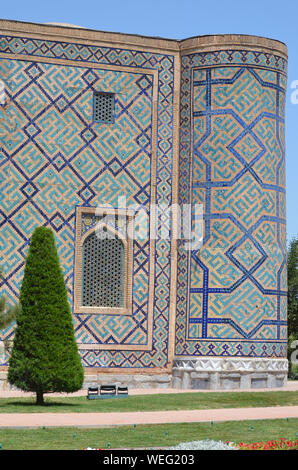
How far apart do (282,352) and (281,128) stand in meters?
5.41

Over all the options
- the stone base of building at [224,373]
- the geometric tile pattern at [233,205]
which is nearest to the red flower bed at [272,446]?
the stone base of building at [224,373]

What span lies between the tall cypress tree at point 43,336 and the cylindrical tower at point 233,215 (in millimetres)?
5393

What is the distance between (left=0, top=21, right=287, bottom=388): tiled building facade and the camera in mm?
20922

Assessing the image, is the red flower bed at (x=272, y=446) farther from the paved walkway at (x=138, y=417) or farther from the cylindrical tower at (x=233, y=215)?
the cylindrical tower at (x=233, y=215)

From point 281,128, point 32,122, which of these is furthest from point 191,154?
point 32,122

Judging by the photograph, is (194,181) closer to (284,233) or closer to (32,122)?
(284,233)

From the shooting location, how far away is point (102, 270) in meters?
21.3

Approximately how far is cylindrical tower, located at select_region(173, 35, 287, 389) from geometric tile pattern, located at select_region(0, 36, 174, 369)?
602mm

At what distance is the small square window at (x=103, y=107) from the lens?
21641 mm

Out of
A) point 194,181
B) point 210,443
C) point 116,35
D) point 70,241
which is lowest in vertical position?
point 210,443

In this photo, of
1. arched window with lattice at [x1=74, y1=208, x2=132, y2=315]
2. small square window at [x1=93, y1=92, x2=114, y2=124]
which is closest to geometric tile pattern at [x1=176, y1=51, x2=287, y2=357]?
arched window with lattice at [x1=74, y1=208, x2=132, y2=315]

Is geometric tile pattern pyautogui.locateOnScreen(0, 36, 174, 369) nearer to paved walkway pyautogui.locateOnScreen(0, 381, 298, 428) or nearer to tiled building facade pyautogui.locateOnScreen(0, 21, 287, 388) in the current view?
tiled building facade pyautogui.locateOnScreen(0, 21, 287, 388)
